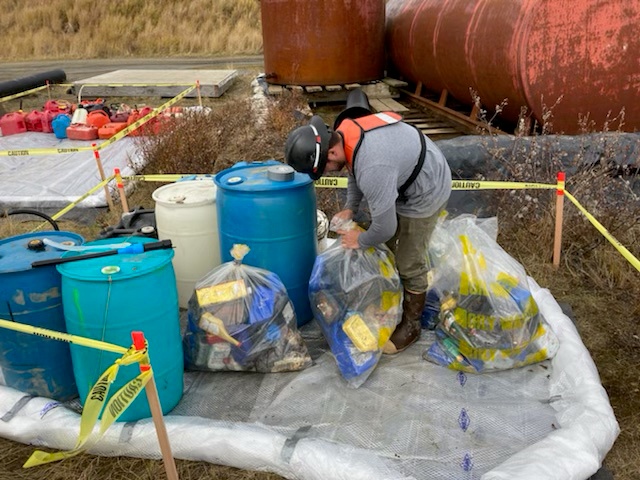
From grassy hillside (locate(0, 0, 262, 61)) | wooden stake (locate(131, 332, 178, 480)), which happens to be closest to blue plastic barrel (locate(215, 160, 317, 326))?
wooden stake (locate(131, 332, 178, 480))

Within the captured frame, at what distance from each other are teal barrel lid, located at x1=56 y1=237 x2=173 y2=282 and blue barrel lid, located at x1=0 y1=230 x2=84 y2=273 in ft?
0.54

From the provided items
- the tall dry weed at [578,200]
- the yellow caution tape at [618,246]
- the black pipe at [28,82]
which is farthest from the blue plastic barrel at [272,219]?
the black pipe at [28,82]

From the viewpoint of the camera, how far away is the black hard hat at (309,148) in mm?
2520

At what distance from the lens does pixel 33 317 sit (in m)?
2.53

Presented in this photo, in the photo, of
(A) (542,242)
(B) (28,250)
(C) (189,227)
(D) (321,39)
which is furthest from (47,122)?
(A) (542,242)

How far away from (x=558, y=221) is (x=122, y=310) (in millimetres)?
2874

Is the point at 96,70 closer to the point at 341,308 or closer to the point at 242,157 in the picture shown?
the point at 242,157

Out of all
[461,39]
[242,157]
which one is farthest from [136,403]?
[461,39]

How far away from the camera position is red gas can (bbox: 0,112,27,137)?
324 inches

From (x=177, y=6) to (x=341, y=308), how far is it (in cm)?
2379

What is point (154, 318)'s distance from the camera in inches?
95.3

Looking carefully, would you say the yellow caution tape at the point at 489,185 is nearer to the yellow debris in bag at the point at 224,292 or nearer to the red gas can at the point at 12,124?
the yellow debris in bag at the point at 224,292

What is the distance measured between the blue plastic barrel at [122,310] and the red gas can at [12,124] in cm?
701

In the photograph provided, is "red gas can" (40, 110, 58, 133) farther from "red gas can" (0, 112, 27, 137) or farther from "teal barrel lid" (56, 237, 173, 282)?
"teal barrel lid" (56, 237, 173, 282)
